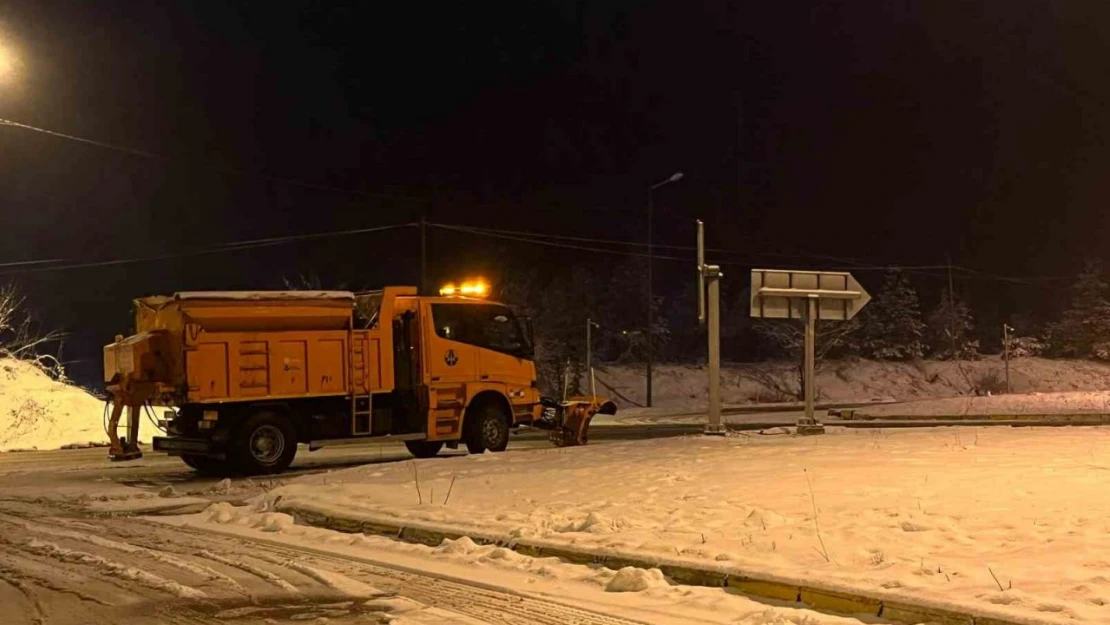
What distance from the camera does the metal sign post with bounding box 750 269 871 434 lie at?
709 inches

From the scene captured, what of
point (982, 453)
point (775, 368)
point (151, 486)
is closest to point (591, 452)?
point (982, 453)

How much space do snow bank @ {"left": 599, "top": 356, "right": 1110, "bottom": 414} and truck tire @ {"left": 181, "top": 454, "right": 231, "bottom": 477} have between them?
28.4 meters

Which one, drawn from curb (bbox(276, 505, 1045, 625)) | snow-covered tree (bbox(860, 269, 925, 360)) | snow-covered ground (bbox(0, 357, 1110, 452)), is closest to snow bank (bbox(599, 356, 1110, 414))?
snow-covered ground (bbox(0, 357, 1110, 452))

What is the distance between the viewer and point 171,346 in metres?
15.5

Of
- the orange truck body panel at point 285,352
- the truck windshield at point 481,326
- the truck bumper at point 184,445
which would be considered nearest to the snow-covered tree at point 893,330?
the truck windshield at point 481,326

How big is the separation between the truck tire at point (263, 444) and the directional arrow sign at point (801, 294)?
8.85m

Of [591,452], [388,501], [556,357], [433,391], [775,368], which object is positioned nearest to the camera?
[388,501]

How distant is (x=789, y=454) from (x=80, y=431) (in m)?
19.3

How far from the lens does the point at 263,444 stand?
52.2 feet

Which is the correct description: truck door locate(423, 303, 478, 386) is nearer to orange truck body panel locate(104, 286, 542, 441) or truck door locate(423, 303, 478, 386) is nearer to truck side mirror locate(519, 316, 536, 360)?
orange truck body panel locate(104, 286, 542, 441)

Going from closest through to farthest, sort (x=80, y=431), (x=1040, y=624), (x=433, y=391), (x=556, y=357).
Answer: (x=1040, y=624) → (x=433, y=391) → (x=80, y=431) → (x=556, y=357)

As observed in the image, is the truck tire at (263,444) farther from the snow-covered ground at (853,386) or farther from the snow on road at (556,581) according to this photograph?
the snow-covered ground at (853,386)

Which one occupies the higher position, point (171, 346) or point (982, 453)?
point (171, 346)

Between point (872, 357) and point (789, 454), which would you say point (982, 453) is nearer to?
point (789, 454)
